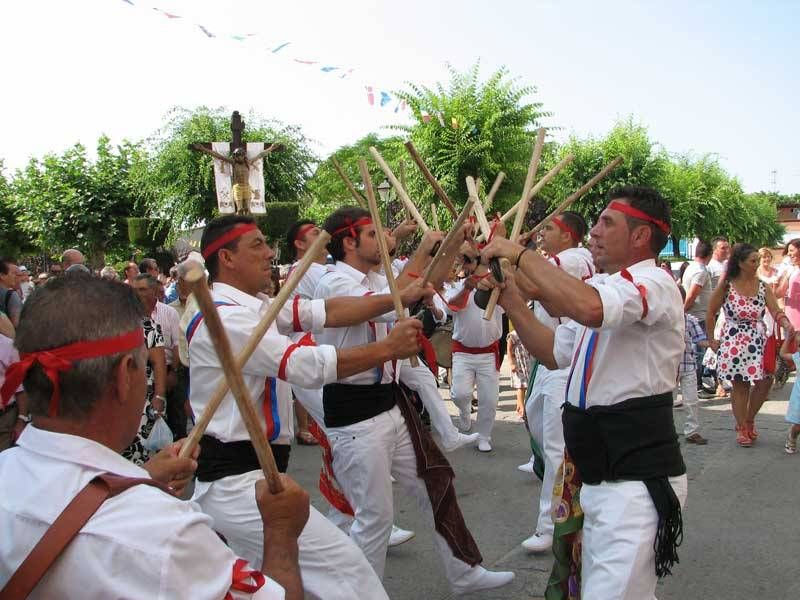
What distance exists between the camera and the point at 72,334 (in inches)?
61.1

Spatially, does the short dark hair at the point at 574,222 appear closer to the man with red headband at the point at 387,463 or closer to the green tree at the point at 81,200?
the man with red headband at the point at 387,463

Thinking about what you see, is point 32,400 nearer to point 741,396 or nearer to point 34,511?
point 34,511

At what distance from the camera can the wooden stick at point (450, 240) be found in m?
3.00

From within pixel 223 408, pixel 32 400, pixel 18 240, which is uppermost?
pixel 32 400

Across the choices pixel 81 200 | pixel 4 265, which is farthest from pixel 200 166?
pixel 4 265

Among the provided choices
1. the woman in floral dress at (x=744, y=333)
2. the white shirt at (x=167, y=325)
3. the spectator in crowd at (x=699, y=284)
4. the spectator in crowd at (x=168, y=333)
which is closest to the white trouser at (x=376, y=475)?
the spectator in crowd at (x=168, y=333)

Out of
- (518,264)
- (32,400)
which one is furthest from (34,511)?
(518,264)

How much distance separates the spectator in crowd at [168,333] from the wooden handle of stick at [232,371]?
13.7 feet

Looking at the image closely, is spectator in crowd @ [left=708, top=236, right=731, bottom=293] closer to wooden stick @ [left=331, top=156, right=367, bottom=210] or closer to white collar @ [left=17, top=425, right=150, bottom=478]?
wooden stick @ [left=331, top=156, right=367, bottom=210]

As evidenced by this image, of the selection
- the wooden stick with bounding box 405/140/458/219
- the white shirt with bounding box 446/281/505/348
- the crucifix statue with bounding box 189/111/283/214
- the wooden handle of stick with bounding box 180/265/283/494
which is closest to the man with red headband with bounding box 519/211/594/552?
the wooden stick with bounding box 405/140/458/219

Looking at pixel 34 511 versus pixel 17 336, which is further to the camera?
pixel 17 336

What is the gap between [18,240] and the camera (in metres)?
38.6

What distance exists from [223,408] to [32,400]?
129 cm

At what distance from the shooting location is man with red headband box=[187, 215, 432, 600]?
270 cm
